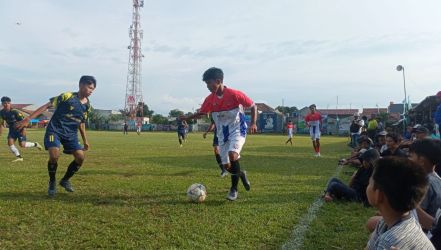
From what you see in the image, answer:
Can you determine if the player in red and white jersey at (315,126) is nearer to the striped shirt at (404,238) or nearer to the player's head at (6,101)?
the player's head at (6,101)

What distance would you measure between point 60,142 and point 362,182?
5306mm

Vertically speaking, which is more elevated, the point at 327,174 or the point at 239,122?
the point at 239,122

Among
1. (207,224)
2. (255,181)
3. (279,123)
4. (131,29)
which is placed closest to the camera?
(207,224)

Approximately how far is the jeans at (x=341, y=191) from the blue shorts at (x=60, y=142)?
455 cm

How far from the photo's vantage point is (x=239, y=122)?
7309 mm

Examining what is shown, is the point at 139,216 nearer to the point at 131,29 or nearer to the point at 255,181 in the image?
the point at 255,181

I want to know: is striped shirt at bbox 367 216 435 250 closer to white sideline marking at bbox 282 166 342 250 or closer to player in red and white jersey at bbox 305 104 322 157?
white sideline marking at bbox 282 166 342 250

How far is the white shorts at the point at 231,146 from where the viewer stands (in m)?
7.02

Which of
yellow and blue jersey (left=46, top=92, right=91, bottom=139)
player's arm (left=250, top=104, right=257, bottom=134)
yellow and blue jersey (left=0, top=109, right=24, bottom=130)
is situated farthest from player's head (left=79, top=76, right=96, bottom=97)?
yellow and blue jersey (left=0, top=109, right=24, bottom=130)

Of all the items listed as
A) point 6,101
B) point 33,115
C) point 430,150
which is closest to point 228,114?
point 33,115

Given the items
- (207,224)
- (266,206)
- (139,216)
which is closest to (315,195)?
(266,206)

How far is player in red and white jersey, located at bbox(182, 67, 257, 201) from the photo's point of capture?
697cm

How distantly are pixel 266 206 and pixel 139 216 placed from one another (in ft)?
6.43

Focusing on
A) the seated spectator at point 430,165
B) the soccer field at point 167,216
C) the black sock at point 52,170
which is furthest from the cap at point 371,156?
the black sock at point 52,170
